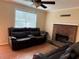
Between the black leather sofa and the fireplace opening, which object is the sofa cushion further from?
the fireplace opening

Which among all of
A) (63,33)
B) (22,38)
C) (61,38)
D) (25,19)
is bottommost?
(61,38)

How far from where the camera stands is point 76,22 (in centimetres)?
459

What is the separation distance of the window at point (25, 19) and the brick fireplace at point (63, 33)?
159 cm

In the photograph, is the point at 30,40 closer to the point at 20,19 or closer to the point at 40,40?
the point at 40,40

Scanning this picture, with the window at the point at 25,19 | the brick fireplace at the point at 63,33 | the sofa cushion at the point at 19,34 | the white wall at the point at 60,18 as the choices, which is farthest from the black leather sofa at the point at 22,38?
the white wall at the point at 60,18

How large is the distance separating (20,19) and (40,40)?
1.82 m

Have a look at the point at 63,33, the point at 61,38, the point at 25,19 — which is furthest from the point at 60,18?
the point at 25,19

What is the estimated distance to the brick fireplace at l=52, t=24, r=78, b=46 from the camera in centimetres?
→ 468

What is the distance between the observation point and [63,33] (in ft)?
17.2

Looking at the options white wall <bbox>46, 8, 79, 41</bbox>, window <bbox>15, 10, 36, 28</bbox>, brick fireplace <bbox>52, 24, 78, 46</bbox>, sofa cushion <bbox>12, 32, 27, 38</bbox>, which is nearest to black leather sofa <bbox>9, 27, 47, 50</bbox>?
sofa cushion <bbox>12, 32, 27, 38</bbox>

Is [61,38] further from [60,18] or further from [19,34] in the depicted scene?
[19,34]

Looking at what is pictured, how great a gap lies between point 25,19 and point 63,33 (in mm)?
2585

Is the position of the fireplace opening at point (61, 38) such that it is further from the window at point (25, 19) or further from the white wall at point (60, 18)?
the window at point (25, 19)

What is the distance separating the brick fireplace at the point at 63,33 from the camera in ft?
15.3
